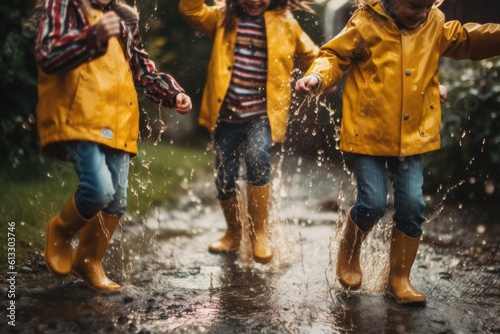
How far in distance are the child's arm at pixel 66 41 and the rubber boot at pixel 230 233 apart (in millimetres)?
2003

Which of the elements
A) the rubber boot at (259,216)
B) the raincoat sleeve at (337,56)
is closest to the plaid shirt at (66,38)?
the raincoat sleeve at (337,56)

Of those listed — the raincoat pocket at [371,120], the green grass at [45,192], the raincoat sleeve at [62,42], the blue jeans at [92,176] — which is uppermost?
the raincoat sleeve at [62,42]

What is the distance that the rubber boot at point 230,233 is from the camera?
4.95 metres

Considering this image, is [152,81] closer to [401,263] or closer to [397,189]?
[397,189]

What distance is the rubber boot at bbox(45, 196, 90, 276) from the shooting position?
3471 millimetres

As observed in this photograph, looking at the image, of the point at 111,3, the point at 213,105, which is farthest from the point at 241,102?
the point at 111,3

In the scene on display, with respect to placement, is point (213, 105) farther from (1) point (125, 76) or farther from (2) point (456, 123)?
(2) point (456, 123)

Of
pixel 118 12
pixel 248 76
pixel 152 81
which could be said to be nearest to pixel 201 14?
pixel 248 76

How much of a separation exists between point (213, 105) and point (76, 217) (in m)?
1.53

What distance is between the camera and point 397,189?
12.2ft

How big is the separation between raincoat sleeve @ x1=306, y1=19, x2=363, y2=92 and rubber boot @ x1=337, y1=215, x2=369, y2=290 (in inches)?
30.8

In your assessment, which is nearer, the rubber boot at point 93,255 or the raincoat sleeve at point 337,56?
the rubber boot at point 93,255

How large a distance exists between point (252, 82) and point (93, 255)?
65.9 inches

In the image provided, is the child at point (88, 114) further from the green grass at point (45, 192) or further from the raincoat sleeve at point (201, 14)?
the raincoat sleeve at point (201, 14)
